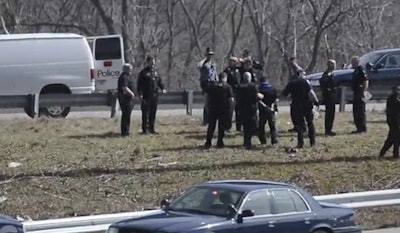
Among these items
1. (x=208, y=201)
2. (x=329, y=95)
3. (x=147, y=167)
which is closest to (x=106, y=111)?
(x=329, y=95)

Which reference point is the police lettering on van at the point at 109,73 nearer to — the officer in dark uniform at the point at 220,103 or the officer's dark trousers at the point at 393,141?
the officer in dark uniform at the point at 220,103

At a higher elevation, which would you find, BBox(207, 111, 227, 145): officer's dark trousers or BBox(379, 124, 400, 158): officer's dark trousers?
BBox(207, 111, 227, 145): officer's dark trousers

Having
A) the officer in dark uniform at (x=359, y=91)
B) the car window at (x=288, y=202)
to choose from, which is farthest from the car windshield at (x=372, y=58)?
the car window at (x=288, y=202)

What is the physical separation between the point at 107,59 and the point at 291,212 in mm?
26487

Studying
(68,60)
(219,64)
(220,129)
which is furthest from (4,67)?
(219,64)

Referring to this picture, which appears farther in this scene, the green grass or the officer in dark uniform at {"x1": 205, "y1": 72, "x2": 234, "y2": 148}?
the officer in dark uniform at {"x1": 205, "y1": 72, "x2": 234, "y2": 148}

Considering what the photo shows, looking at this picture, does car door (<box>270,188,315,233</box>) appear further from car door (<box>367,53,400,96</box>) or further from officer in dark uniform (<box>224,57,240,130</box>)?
car door (<box>367,53,400,96</box>)

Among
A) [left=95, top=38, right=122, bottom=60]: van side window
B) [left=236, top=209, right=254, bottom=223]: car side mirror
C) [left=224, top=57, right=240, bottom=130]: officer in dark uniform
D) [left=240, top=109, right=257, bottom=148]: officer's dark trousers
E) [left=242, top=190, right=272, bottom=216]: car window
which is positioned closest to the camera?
[left=236, top=209, right=254, bottom=223]: car side mirror

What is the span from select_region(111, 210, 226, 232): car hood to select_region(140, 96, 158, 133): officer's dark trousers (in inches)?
424

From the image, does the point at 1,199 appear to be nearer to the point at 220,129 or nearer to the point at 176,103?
the point at 220,129

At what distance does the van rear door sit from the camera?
135 ft

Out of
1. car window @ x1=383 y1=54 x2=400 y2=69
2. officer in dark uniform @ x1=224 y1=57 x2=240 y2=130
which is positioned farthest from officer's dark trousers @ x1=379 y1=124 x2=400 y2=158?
car window @ x1=383 y1=54 x2=400 y2=69

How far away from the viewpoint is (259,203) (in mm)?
16031

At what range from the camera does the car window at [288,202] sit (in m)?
16.2
